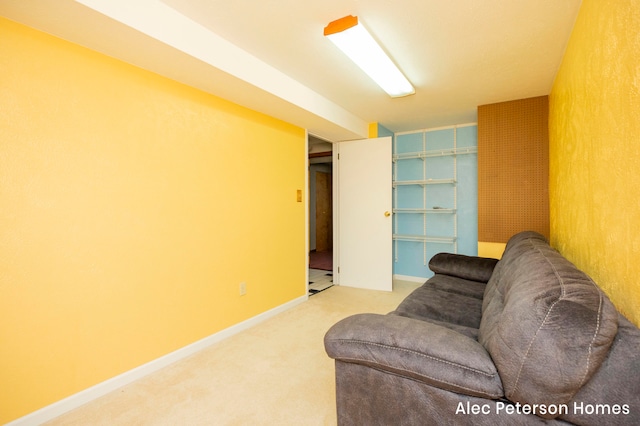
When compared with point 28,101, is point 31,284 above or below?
below

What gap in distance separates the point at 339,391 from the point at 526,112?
3239mm

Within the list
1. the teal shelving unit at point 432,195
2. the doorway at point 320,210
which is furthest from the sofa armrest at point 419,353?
the doorway at point 320,210

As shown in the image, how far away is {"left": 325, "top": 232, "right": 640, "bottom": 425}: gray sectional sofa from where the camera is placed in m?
0.76

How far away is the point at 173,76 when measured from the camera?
2.06 metres

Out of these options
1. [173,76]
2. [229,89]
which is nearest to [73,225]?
[173,76]

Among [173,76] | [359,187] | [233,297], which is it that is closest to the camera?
[173,76]

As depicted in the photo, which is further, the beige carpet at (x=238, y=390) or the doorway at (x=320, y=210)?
the doorway at (x=320, y=210)

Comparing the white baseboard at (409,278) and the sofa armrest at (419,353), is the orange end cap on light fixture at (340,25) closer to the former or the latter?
the sofa armrest at (419,353)

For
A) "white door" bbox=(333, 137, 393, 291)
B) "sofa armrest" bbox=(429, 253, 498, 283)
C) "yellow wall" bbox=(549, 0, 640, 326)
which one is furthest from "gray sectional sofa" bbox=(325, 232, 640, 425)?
"white door" bbox=(333, 137, 393, 291)

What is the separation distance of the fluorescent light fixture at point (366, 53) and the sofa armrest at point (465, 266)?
5.32 ft

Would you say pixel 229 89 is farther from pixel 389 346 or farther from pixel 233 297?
pixel 389 346

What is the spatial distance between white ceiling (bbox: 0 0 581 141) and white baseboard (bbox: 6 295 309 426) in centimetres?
199

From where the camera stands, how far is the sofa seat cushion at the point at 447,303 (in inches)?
68.8

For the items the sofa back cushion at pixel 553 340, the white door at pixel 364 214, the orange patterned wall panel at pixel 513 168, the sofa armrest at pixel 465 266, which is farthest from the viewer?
the white door at pixel 364 214
